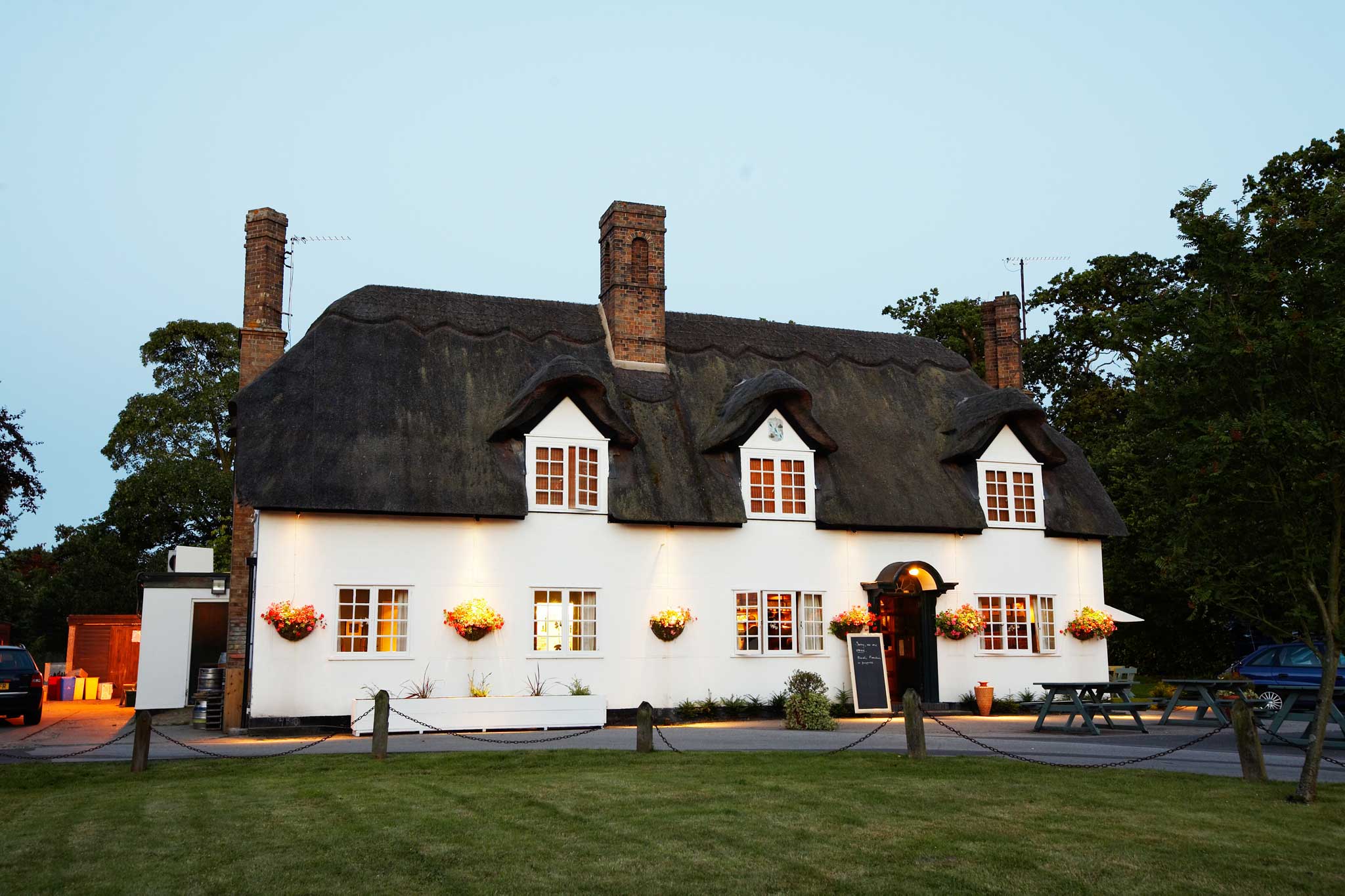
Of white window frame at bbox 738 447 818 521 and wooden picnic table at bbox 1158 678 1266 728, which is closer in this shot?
wooden picnic table at bbox 1158 678 1266 728

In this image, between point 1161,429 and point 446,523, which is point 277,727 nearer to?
point 446,523

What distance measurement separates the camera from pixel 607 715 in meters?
20.7

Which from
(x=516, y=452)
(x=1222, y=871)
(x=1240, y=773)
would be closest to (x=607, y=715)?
(x=516, y=452)

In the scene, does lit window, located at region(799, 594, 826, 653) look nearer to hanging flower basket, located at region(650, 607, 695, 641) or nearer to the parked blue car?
hanging flower basket, located at region(650, 607, 695, 641)

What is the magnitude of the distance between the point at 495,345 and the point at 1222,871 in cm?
1735

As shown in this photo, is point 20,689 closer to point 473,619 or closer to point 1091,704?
point 473,619

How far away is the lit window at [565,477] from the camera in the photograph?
20938 millimetres

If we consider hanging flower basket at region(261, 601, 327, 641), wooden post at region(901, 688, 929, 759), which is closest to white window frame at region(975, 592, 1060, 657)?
wooden post at region(901, 688, 929, 759)

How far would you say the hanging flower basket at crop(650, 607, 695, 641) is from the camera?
68.3 feet

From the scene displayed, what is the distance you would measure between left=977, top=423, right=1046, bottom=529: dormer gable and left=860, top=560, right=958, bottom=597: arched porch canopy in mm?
2076

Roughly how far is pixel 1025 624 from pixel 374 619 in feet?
42.8

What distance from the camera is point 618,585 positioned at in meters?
21.1

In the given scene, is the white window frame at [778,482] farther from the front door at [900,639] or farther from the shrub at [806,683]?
the shrub at [806,683]

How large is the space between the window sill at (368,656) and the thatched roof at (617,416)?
246 centimetres
